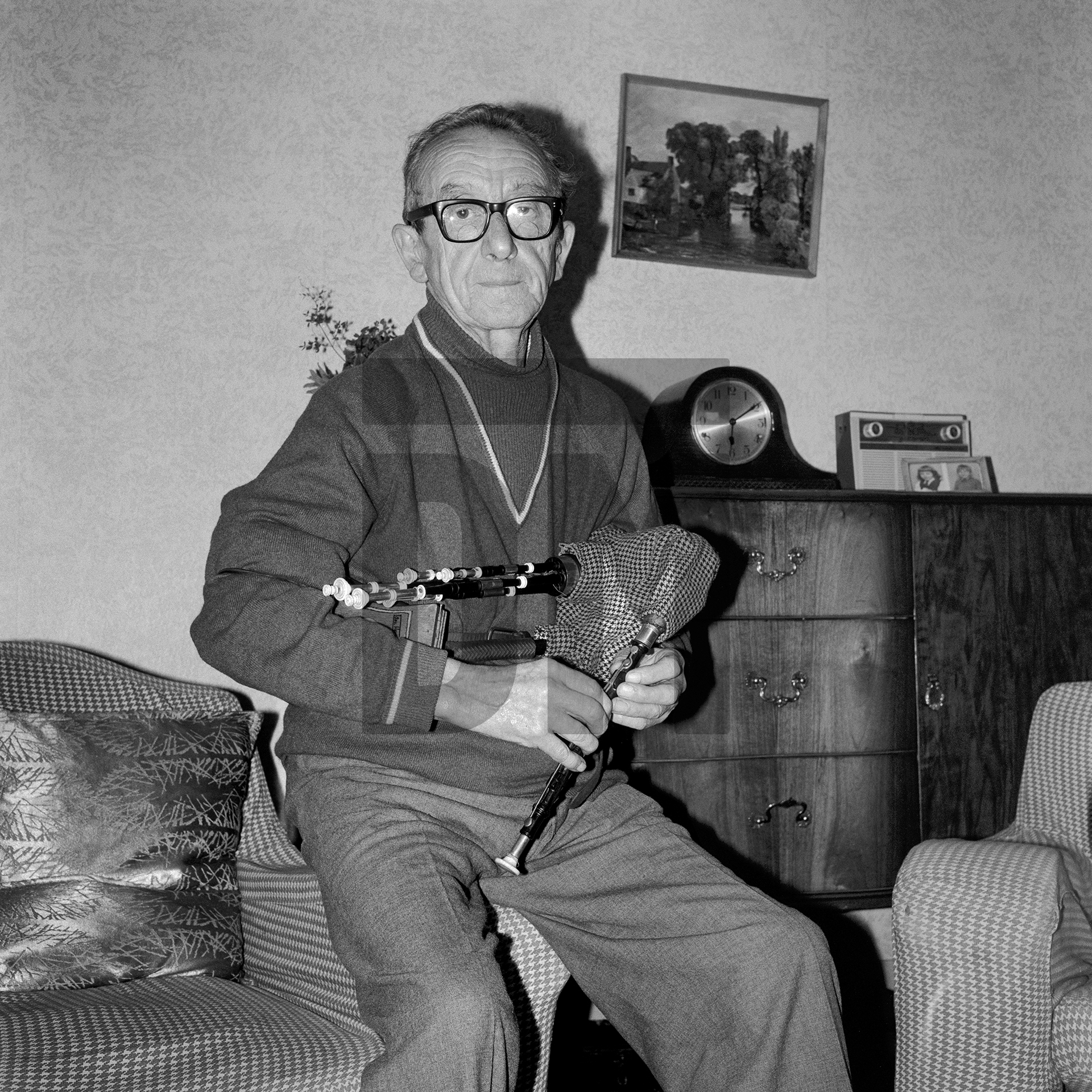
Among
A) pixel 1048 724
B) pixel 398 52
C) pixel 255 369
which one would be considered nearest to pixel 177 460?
Result: pixel 255 369

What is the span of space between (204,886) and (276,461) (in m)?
0.73

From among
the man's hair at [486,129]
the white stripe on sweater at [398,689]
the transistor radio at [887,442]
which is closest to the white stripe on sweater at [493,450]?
the man's hair at [486,129]

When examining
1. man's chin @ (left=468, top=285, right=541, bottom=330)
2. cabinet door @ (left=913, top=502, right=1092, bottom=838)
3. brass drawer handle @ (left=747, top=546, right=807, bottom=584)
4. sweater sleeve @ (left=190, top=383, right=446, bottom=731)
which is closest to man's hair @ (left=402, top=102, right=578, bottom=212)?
man's chin @ (left=468, top=285, right=541, bottom=330)

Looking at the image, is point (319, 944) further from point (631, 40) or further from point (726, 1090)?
point (631, 40)

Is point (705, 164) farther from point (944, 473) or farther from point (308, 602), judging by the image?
point (308, 602)

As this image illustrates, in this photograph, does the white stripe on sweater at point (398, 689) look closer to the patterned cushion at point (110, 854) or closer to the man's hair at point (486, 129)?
the patterned cushion at point (110, 854)

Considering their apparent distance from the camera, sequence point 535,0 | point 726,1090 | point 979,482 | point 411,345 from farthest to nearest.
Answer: point 979,482
point 535,0
point 411,345
point 726,1090

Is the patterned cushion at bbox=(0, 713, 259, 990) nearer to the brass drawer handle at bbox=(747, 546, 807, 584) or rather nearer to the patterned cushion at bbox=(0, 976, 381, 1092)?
the patterned cushion at bbox=(0, 976, 381, 1092)

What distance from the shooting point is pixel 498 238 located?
5.38 ft

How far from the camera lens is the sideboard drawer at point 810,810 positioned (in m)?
2.21

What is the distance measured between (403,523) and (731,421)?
1.19 metres

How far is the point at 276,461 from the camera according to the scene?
1.51 metres

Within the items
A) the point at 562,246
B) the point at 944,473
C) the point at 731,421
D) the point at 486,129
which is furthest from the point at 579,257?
the point at 944,473

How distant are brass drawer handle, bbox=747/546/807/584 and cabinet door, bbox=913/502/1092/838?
28cm
